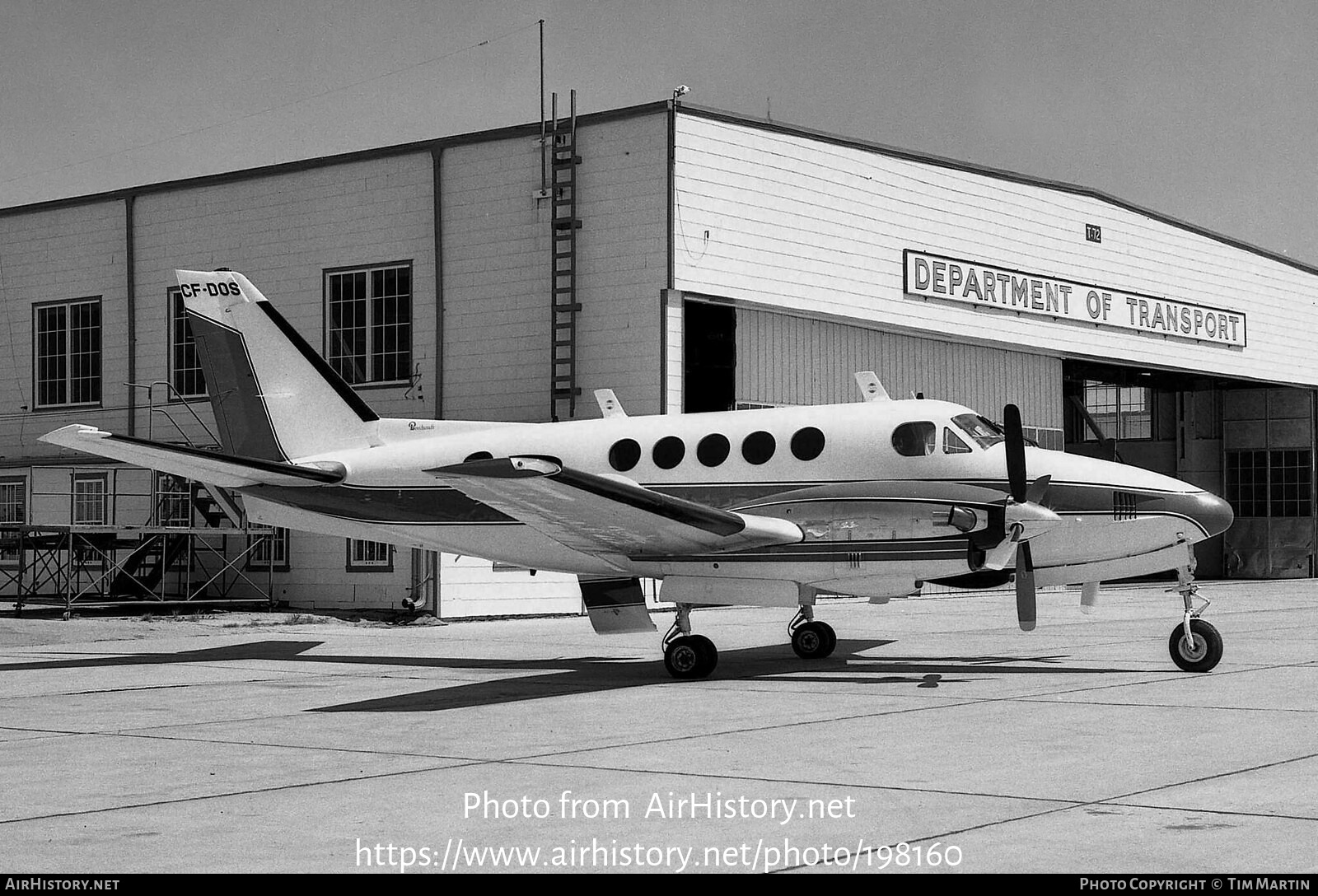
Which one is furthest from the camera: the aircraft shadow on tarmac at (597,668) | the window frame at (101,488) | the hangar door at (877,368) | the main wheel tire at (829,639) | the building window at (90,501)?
the building window at (90,501)

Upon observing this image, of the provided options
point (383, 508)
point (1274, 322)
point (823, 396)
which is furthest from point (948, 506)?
point (1274, 322)

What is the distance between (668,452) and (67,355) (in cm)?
2542

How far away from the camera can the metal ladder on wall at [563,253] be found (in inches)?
1195

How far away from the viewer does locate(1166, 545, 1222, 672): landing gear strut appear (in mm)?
15586

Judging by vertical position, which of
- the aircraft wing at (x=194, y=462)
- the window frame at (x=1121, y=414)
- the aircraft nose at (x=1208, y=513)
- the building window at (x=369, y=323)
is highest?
the building window at (x=369, y=323)

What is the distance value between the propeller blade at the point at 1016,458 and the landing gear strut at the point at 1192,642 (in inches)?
81.0

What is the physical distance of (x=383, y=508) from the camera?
19281 millimetres

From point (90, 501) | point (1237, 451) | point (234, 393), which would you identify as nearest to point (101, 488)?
point (90, 501)

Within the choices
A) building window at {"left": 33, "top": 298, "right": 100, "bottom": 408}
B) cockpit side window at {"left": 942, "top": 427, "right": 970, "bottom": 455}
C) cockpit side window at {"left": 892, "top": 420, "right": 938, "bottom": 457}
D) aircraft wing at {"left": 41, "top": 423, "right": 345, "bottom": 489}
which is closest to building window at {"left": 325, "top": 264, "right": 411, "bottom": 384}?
building window at {"left": 33, "top": 298, "right": 100, "bottom": 408}

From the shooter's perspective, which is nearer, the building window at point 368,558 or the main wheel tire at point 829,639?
the main wheel tire at point 829,639

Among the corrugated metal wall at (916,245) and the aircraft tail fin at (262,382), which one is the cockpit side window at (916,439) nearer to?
the aircraft tail fin at (262,382)

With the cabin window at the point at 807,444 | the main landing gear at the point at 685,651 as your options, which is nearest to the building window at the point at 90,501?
the main landing gear at the point at 685,651

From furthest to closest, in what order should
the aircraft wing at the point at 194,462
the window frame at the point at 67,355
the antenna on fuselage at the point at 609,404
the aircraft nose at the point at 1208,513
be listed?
the window frame at the point at 67,355 → the antenna on fuselage at the point at 609,404 → the aircraft wing at the point at 194,462 → the aircraft nose at the point at 1208,513

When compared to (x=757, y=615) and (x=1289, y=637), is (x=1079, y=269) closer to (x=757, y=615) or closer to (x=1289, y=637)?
(x=757, y=615)
